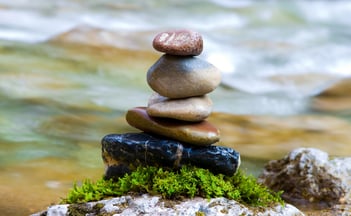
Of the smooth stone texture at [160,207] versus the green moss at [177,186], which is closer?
the smooth stone texture at [160,207]

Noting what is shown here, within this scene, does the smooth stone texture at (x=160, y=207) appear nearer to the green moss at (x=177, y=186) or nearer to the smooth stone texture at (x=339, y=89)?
the green moss at (x=177, y=186)

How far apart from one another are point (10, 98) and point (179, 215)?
6.17 m

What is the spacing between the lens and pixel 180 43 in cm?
438

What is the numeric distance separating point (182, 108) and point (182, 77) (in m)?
0.20

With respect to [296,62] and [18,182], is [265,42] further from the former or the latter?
[18,182]

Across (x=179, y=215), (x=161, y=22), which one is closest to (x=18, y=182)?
(x=179, y=215)

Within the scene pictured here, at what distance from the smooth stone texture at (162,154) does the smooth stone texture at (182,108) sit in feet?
0.57

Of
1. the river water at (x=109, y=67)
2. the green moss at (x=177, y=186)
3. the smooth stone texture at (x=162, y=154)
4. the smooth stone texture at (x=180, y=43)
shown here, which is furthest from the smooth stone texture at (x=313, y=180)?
the smooth stone texture at (x=180, y=43)

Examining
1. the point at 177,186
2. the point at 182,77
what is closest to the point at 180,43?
the point at 182,77

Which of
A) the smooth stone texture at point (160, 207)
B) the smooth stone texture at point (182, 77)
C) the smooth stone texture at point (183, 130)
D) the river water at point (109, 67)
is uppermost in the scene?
the smooth stone texture at point (182, 77)

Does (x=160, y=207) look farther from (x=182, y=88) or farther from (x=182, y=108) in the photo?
(x=182, y=88)

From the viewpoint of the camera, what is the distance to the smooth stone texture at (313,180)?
608 centimetres

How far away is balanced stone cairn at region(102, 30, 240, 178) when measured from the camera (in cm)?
445

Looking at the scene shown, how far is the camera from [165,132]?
14.8ft
